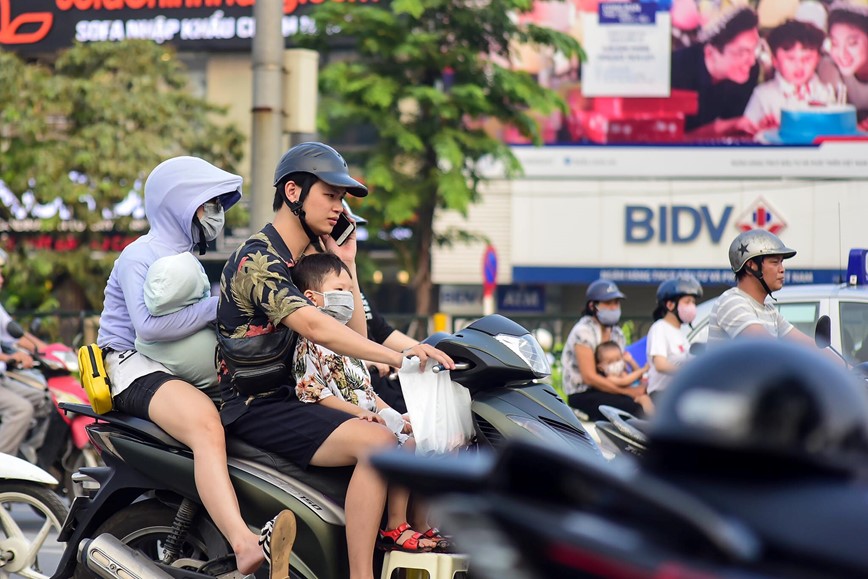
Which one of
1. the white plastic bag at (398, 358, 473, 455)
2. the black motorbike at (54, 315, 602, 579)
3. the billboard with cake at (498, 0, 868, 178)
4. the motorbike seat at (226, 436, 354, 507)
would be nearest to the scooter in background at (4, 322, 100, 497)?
the black motorbike at (54, 315, 602, 579)

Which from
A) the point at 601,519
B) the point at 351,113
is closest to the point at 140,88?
the point at 351,113

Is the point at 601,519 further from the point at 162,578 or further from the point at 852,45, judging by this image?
the point at 852,45

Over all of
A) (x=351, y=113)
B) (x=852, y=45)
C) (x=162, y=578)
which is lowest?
(x=162, y=578)

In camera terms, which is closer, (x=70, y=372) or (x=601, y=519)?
(x=601, y=519)

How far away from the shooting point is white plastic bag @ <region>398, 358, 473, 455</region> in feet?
12.2

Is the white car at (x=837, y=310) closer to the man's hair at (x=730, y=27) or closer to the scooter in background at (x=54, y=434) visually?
the scooter in background at (x=54, y=434)

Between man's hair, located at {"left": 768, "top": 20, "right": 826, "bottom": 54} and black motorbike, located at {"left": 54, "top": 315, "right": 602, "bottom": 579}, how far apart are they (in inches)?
1091

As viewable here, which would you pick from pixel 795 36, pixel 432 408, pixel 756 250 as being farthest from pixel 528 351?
pixel 795 36

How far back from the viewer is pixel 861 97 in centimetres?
2995

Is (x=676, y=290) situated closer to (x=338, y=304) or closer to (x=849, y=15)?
(x=338, y=304)

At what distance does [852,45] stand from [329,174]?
28255 millimetres

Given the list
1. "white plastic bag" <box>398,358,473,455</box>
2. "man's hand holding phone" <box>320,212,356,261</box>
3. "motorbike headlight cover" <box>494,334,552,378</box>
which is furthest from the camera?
"man's hand holding phone" <box>320,212,356,261</box>

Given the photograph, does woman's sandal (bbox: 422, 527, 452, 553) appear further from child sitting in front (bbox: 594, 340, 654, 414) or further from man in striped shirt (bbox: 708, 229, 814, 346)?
child sitting in front (bbox: 594, 340, 654, 414)

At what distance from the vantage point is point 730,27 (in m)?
30.1
